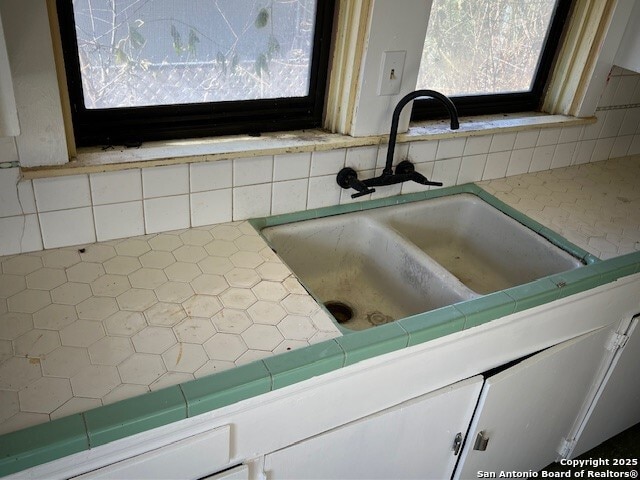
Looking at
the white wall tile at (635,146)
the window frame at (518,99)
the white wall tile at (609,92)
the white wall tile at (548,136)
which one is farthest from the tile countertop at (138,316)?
the white wall tile at (635,146)

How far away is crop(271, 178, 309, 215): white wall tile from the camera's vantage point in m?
1.52

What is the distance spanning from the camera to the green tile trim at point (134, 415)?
88cm

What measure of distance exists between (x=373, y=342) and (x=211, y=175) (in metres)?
0.61

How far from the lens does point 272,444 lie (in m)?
1.11

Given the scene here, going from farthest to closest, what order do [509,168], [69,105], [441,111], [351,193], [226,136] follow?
[509,168] → [441,111] → [351,193] → [226,136] → [69,105]

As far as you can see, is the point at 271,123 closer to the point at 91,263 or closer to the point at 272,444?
the point at 91,263

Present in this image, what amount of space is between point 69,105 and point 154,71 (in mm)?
220

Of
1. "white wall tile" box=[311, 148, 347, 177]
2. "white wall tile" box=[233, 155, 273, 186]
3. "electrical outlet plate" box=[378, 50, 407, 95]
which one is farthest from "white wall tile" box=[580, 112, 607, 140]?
"white wall tile" box=[233, 155, 273, 186]

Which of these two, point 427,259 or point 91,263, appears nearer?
point 91,263

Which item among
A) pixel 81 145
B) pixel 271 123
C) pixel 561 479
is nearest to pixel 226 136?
pixel 271 123

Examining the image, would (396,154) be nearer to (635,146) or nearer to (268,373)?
(268,373)

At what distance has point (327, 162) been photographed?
5.08 ft

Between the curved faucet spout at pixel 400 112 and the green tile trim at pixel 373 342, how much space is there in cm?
58

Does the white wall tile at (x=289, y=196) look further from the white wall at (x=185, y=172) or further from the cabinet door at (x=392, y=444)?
the cabinet door at (x=392, y=444)
